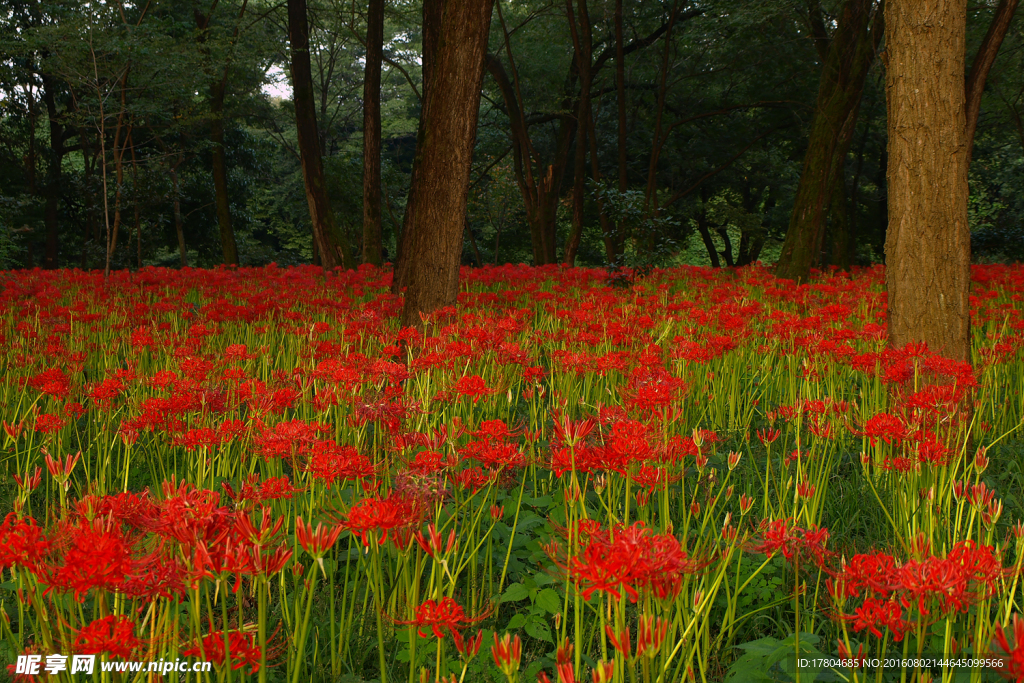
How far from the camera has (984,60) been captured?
4.49 m

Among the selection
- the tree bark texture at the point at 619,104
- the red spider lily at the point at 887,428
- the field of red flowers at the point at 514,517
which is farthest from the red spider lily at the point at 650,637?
the tree bark texture at the point at 619,104

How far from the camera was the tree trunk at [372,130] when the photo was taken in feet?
37.4

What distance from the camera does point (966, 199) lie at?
12.1 ft

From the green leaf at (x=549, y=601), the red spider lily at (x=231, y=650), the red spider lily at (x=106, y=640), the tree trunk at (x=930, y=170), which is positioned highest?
the tree trunk at (x=930, y=170)

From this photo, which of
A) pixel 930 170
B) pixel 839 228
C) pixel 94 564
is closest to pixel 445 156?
pixel 930 170

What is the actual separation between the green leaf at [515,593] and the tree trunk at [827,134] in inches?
327

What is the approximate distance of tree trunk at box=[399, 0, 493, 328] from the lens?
5.30 metres

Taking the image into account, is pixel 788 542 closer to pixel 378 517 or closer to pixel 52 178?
pixel 378 517

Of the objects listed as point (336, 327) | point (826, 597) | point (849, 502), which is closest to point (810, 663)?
point (826, 597)

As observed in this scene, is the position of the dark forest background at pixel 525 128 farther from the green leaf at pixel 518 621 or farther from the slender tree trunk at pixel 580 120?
the green leaf at pixel 518 621

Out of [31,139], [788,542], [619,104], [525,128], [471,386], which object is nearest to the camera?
[788,542]

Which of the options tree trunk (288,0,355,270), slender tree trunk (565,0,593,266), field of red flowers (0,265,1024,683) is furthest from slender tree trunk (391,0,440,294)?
slender tree trunk (565,0,593,266)

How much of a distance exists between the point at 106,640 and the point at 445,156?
494cm

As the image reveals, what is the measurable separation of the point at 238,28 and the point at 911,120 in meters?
15.3
